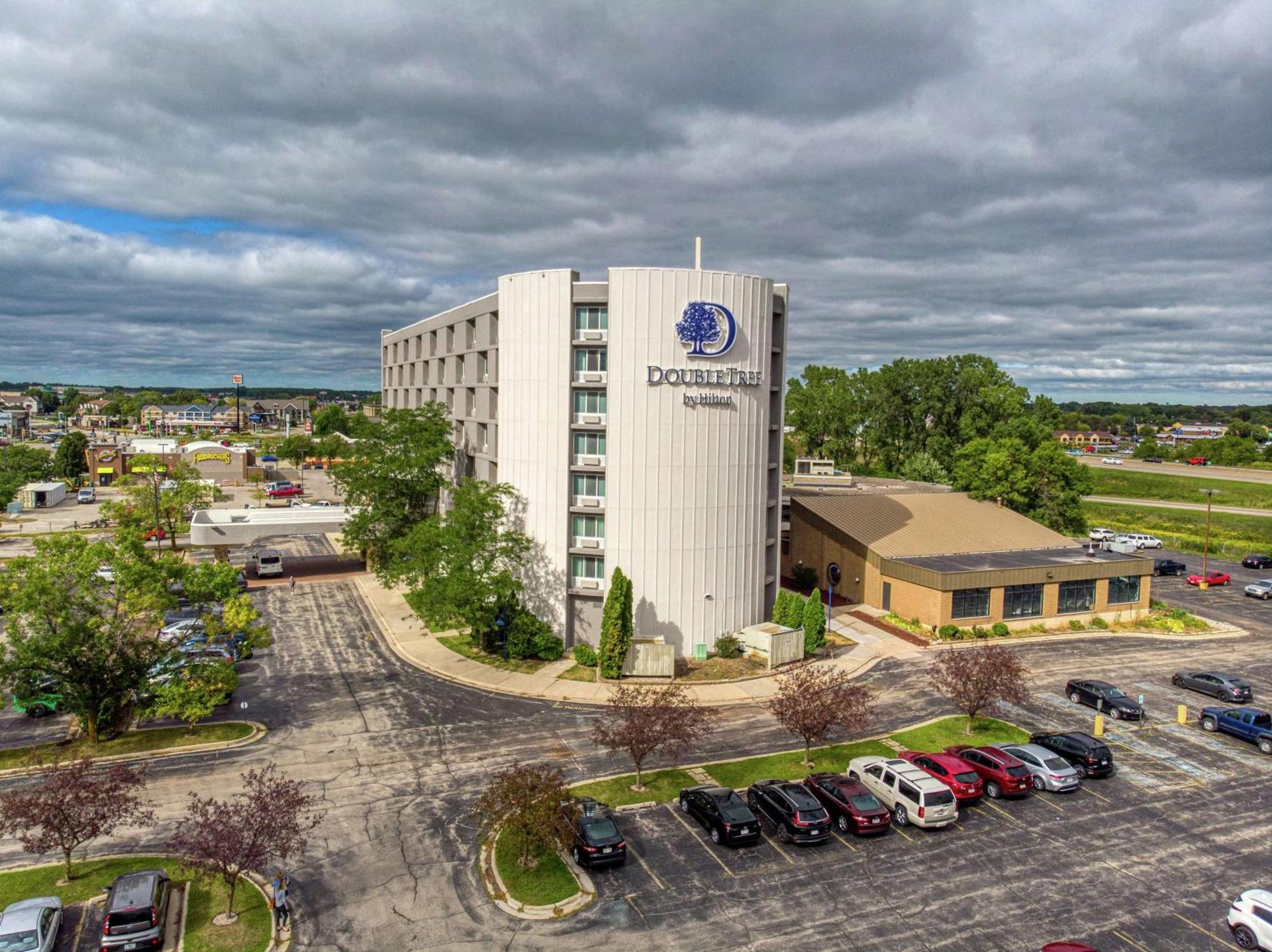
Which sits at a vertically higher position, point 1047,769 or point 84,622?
point 84,622

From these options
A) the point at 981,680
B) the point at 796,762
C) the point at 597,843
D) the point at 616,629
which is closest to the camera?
the point at 597,843

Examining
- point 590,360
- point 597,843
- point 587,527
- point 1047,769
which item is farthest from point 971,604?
point 597,843

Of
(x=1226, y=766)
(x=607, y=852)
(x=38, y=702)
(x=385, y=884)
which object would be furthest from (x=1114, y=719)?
(x=38, y=702)

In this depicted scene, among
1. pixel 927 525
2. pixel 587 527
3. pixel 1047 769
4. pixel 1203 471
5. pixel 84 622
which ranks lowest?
pixel 1047 769

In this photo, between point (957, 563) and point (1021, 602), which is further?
point (957, 563)

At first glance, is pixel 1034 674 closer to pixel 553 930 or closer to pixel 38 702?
pixel 553 930

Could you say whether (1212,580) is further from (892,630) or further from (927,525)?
(892,630)

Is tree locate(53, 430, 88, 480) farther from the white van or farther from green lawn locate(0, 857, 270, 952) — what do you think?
green lawn locate(0, 857, 270, 952)
